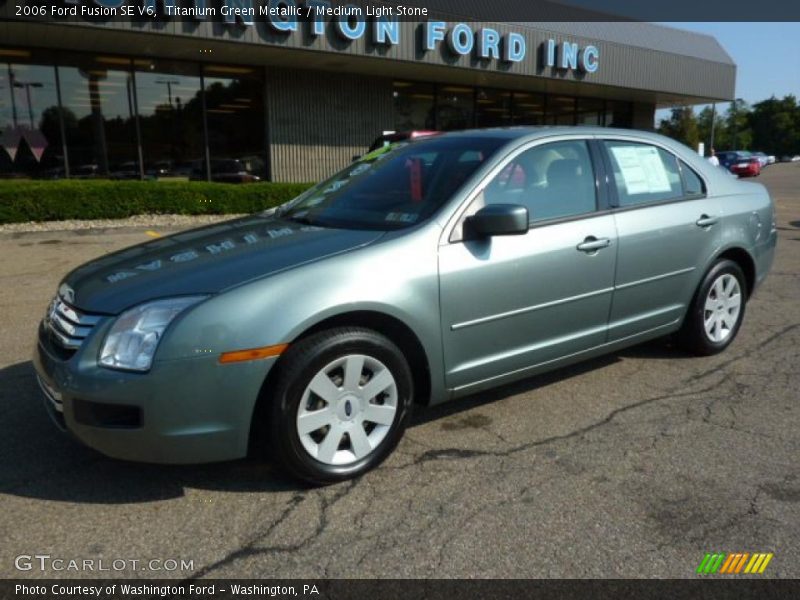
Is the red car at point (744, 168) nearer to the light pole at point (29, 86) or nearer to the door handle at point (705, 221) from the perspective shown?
the light pole at point (29, 86)

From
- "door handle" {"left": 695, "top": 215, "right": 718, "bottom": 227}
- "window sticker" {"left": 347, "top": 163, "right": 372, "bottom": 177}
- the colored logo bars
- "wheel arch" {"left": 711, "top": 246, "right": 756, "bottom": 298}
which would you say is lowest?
the colored logo bars

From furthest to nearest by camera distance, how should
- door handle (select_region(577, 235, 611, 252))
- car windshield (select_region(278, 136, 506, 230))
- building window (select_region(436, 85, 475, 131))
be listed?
1. building window (select_region(436, 85, 475, 131))
2. door handle (select_region(577, 235, 611, 252))
3. car windshield (select_region(278, 136, 506, 230))

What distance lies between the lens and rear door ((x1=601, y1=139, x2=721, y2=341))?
3.87m

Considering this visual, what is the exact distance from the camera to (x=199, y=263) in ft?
9.59

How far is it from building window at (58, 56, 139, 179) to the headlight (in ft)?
44.1

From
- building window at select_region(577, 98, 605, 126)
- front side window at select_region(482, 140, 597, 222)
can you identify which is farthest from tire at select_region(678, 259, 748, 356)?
building window at select_region(577, 98, 605, 126)

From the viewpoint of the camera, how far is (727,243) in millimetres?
4461

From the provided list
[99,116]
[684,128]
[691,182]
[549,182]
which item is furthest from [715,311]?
[684,128]

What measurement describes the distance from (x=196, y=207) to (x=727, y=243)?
11.2 meters

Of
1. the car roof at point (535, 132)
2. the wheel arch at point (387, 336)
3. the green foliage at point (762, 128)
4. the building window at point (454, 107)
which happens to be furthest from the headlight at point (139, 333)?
the green foliage at point (762, 128)

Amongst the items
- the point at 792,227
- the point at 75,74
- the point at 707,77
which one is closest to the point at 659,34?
the point at 707,77

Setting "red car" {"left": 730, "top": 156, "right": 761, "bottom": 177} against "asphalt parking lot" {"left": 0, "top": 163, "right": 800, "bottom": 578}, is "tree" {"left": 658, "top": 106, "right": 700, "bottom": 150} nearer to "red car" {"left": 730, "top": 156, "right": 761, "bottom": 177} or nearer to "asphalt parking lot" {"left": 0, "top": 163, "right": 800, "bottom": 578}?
"red car" {"left": 730, "top": 156, "right": 761, "bottom": 177}
